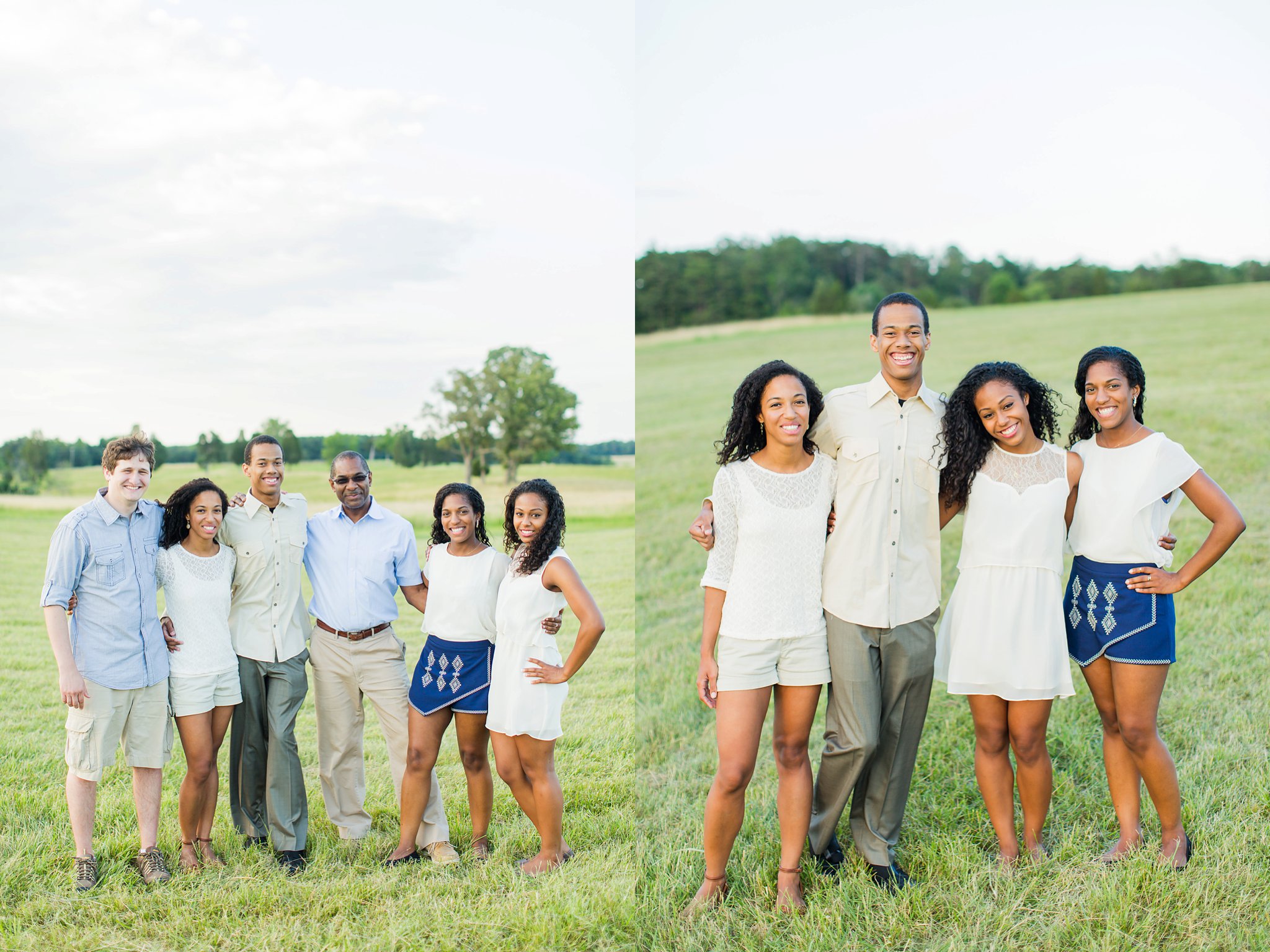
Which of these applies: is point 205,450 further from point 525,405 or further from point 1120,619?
point 1120,619

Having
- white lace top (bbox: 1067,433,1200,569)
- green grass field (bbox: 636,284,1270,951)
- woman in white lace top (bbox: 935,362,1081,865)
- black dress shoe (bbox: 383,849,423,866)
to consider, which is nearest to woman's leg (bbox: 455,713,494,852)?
black dress shoe (bbox: 383,849,423,866)

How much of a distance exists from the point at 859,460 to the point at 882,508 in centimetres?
21

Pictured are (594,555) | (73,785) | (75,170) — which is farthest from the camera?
(594,555)

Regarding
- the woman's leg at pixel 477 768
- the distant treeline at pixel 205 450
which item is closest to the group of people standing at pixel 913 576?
the woman's leg at pixel 477 768

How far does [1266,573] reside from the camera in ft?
25.0

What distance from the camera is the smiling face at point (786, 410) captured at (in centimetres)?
348

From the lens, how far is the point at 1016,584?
364 cm

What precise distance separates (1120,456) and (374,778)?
4.34 meters

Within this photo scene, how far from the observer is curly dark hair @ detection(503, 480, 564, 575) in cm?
411

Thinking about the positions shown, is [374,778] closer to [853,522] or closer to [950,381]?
[853,522]

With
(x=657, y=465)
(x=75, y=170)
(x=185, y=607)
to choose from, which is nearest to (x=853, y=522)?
(x=185, y=607)

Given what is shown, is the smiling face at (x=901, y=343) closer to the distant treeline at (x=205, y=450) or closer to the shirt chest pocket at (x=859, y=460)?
the shirt chest pocket at (x=859, y=460)

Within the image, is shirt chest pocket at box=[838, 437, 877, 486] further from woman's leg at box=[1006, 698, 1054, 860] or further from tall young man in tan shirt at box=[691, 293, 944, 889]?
woman's leg at box=[1006, 698, 1054, 860]

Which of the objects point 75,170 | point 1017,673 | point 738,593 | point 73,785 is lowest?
point 73,785
